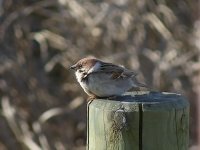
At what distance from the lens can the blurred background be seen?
671 centimetres

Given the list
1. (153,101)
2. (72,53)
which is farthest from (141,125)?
(72,53)

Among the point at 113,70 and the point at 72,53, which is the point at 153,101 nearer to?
the point at 113,70

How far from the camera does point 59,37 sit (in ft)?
23.4

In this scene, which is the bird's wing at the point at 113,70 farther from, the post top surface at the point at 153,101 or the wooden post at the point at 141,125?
the wooden post at the point at 141,125

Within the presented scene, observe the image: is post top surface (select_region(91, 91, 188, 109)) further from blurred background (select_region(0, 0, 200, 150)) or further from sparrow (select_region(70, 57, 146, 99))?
blurred background (select_region(0, 0, 200, 150))

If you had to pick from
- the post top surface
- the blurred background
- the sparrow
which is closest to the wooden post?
the post top surface

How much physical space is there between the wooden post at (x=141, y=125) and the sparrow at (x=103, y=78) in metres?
0.75

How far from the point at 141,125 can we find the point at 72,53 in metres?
4.33

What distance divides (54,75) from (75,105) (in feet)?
1.96

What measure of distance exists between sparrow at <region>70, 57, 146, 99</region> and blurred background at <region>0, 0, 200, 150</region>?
2.91 metres

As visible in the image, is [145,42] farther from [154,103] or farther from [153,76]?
[154,103]

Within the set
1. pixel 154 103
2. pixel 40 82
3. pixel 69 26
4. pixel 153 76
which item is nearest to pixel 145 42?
pixel 153 76

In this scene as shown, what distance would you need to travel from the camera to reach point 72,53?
273 inches

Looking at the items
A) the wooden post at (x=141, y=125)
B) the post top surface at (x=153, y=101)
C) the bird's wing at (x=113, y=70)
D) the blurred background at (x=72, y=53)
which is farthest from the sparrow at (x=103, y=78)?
the blurred background at (x=72, y=53)
